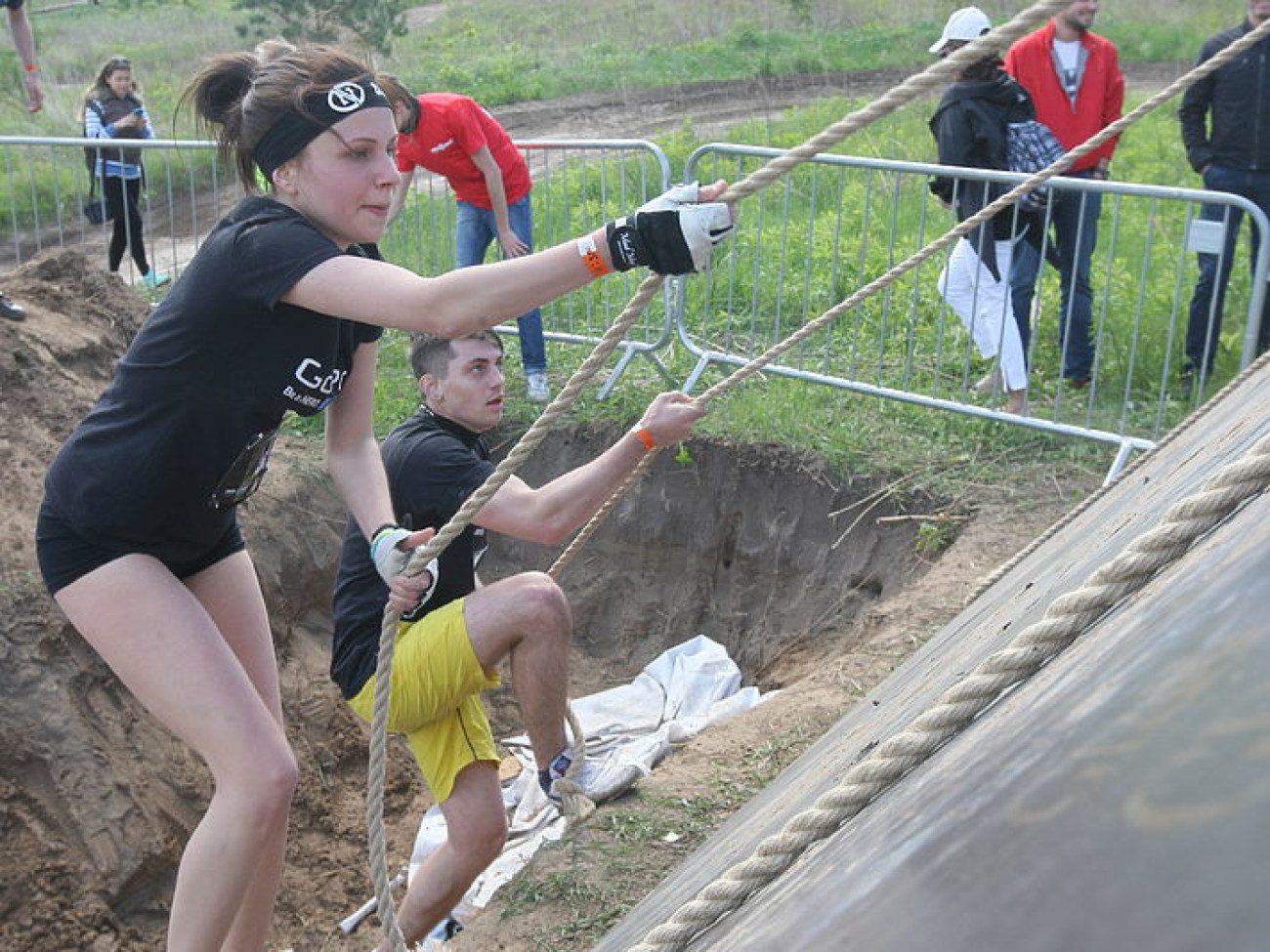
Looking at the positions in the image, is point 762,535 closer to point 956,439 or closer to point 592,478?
point 956,439

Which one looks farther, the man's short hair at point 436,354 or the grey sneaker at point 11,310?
the grey sneaker at point 11,310

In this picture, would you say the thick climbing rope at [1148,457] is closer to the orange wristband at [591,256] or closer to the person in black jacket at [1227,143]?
the orange wristband at [591,256]

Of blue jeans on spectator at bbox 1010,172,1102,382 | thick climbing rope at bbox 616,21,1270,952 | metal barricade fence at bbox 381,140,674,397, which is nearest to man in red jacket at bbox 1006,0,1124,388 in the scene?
blue jeans on spectator at bbox 1010,172,1102,382

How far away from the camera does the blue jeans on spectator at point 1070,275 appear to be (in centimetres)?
673

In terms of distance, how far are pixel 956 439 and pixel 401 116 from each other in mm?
3163

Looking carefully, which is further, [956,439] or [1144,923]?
[956,439]

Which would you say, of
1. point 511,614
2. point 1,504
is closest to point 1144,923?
point 511,614

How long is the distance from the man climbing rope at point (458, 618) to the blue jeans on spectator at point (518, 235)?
317 cm

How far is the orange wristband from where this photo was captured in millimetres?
2414

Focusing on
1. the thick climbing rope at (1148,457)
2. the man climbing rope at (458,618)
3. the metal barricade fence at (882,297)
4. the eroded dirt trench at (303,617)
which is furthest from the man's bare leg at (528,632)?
the metal barricade fence at (882,297)

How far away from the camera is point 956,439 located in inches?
260

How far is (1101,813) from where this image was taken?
4.12 feet

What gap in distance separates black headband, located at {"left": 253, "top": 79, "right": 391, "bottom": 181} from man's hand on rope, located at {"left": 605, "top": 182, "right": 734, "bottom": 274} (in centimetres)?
76

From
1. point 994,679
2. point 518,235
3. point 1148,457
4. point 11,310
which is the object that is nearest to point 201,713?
point 994,679
